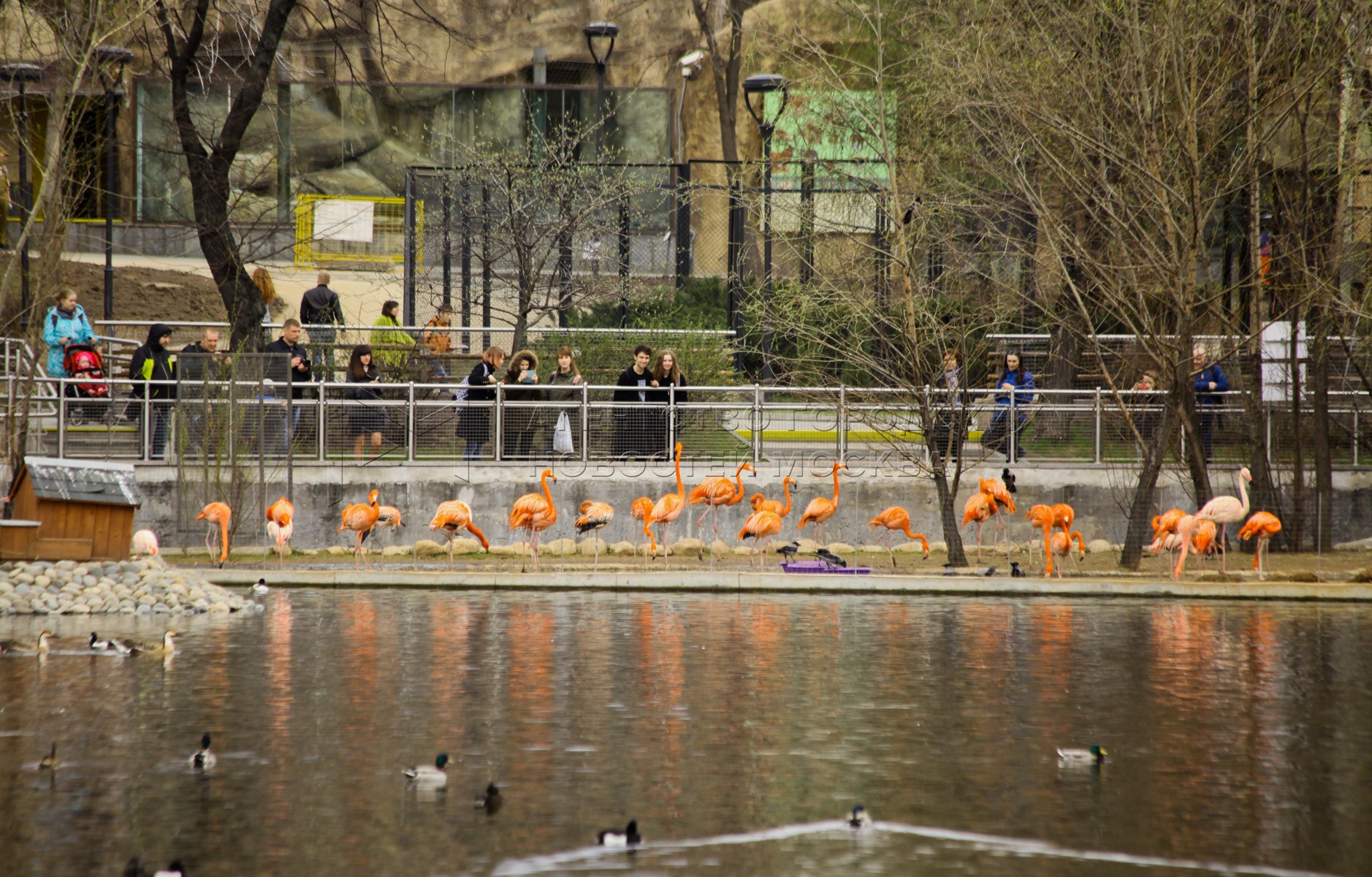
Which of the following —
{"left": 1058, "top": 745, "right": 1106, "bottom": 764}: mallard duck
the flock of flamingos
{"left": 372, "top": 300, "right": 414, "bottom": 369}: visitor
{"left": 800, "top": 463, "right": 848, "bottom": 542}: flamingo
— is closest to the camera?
{"left": 1058, "top": 745, "right": 1106, "bottom": 764}: mallard duck

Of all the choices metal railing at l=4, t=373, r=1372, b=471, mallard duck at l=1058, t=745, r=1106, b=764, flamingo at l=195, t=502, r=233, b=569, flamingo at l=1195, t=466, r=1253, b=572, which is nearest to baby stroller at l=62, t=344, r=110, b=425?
metal railing at l=4, t=373, r=1372, b=471

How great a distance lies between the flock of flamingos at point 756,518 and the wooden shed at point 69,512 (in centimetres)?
133

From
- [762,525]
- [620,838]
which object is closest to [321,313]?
[762,525]

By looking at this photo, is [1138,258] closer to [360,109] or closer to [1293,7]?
[1293,7]

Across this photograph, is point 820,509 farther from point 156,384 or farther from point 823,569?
point 156,384

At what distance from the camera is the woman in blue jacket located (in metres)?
Result: 19.5

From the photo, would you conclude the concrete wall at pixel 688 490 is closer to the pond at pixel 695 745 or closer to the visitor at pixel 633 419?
the visitor at pixel 633 419

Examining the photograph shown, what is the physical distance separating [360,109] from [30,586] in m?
27.7

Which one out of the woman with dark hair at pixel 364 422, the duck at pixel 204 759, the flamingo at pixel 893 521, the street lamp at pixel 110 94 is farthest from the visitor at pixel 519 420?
the duck at pixel 204 759

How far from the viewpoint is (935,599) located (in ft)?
51.4

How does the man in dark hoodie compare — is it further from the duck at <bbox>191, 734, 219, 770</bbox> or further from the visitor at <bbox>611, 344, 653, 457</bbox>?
the duck at <bbox>191, 734, 219, 770</bbox>

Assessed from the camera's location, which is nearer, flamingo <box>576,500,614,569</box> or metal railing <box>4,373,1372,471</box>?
Answer: flamingo <box>576,500,614,569</box>

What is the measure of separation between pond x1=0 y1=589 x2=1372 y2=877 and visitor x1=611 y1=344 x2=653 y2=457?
572 centimetres

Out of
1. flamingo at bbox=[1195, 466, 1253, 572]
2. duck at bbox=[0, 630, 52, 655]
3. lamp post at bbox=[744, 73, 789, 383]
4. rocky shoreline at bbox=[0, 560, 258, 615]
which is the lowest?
duck at bbox=[0, 630, 52, 655]
